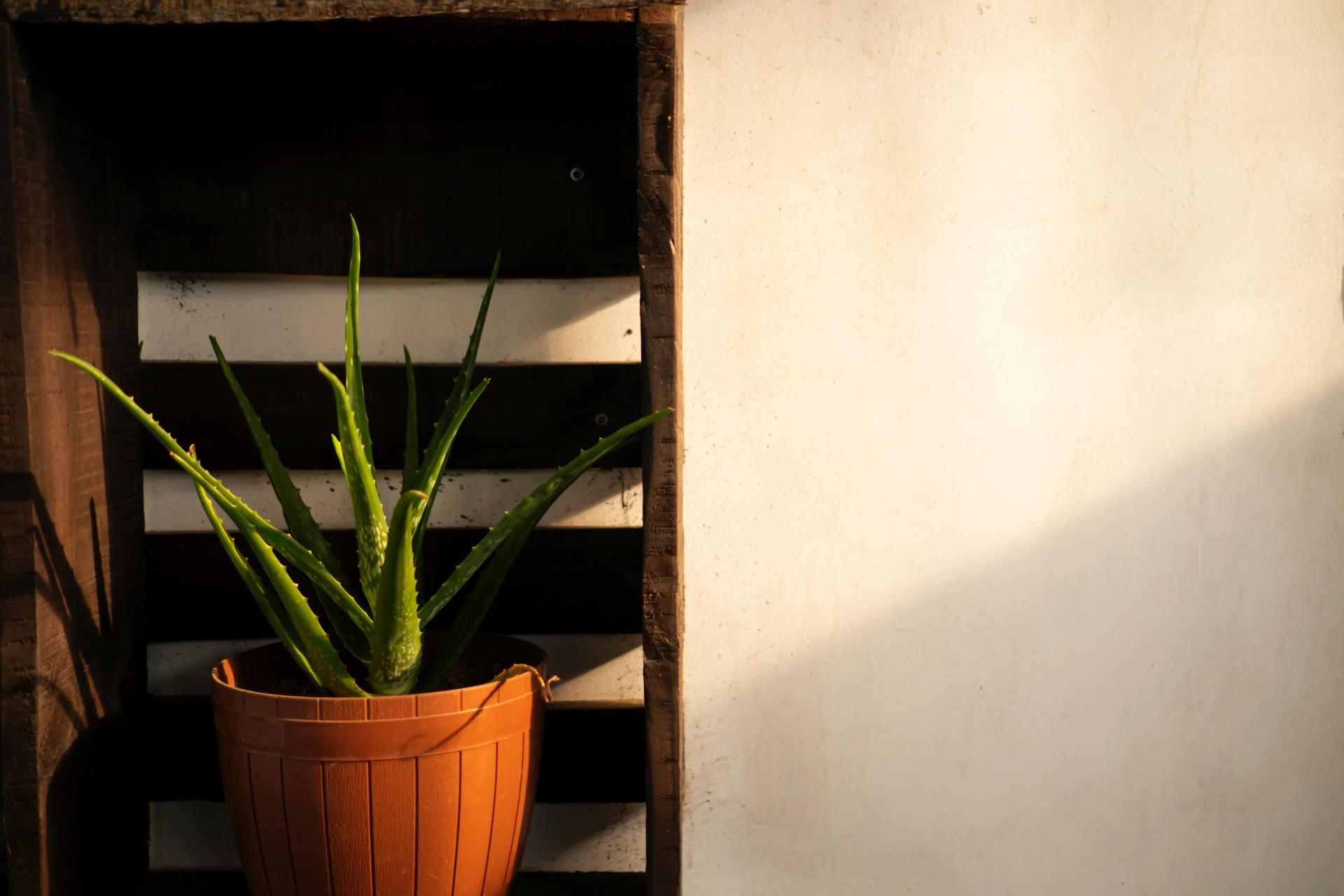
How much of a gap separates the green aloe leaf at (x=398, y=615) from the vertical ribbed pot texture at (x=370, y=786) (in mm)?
43

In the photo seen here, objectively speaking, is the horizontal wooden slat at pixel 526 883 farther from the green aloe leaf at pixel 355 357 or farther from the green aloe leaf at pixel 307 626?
the green aloe leaf at pixel 355 357

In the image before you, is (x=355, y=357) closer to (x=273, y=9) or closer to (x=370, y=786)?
(x=273, y=9)

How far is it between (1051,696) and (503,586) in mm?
843

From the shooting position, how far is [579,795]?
58.5 inches

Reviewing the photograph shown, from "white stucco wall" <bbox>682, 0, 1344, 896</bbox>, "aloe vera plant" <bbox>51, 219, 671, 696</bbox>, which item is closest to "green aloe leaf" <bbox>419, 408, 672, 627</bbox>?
"aloe vera plant" <bbox>51, 219, 671, 696</bbox>

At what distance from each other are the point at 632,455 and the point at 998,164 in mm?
688

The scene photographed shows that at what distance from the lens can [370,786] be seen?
109cm

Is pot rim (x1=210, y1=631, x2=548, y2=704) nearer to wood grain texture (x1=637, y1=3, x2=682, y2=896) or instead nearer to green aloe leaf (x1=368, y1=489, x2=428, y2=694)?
green aloe leaf (x1=368, y1=489, x2=428, y2=694)

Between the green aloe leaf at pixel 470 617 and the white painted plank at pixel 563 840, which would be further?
Answer: the white painted plank at pixel 563 840

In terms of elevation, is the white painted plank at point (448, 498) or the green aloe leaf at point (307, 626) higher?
the white painted plank at point (448, 498)

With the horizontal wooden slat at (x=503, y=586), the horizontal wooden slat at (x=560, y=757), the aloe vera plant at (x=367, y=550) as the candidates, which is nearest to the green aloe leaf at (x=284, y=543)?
the aloe vera plant at (x=367, y=550)

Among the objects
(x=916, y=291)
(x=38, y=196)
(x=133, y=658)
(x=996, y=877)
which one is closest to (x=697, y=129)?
(x=916, y=291)

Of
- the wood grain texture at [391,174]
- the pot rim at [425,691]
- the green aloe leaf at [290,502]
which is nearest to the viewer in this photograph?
the pot rim at [425,691]

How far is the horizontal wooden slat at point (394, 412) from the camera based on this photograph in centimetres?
145
